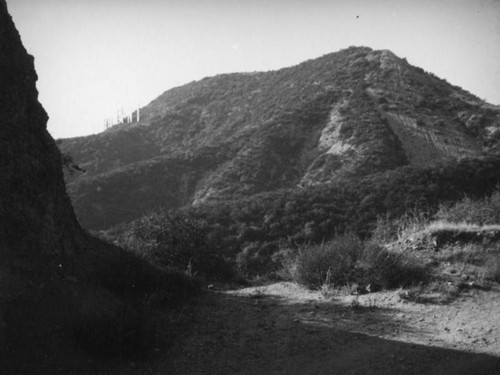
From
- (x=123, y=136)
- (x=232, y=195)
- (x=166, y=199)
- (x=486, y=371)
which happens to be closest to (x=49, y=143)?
(x=486, y=371)

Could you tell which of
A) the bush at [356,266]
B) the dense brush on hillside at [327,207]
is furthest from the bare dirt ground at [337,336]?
the dense brush on hillside at [327,207]

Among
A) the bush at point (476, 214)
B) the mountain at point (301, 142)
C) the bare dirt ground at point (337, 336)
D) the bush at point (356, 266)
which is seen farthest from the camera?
the mountain at point (301, 142)

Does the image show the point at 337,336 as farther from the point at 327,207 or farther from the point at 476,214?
the point at 327,207

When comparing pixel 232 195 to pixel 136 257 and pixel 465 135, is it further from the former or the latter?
pixel 136 257

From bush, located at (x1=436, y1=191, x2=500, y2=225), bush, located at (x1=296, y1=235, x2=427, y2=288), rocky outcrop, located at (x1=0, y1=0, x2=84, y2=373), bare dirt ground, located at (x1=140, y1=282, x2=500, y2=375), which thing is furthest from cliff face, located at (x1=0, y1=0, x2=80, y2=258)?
bush, located at (x1=436, y1=191, x2=500, y2=225)

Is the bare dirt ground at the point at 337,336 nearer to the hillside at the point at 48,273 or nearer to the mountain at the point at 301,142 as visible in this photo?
the hillside at the point at 48,273

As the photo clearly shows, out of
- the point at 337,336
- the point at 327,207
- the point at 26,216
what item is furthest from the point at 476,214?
the point at 327,207

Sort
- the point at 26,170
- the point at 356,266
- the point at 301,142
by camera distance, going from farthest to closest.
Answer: the point at 301,142
the point at 356,266
the point at 26,170
